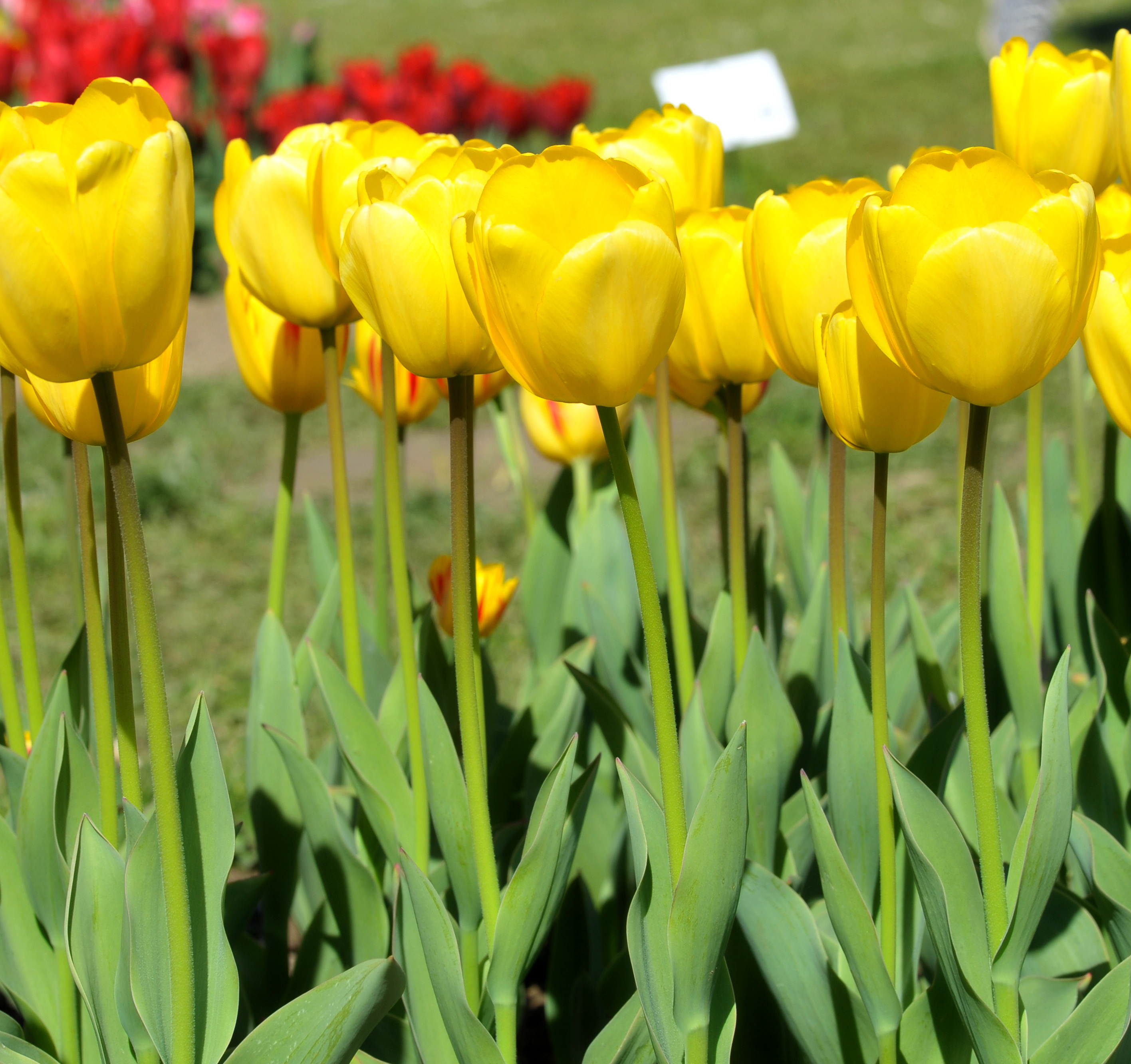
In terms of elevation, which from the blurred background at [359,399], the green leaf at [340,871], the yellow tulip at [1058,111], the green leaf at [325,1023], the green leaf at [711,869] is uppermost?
the yellow tulip at [1058,111]

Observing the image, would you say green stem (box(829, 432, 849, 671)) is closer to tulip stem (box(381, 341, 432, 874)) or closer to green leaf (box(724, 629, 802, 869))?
green leaf (box(724, 629, 802, 869))

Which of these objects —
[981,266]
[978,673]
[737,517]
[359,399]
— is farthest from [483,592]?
[359,399]

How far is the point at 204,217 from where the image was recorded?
579 cm

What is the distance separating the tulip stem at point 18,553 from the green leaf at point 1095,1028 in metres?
0.89

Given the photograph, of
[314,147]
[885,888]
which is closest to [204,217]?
[314,147]

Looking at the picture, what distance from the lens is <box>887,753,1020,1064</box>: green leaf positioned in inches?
33.2

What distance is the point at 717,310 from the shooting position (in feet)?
3.42

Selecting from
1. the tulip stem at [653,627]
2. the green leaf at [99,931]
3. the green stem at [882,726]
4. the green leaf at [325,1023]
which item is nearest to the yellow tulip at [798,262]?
the green stem at [882,726]

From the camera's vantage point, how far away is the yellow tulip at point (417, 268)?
0.79 metres

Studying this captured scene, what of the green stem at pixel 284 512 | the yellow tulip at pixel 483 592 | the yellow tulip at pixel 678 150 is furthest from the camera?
the yellow tulip at pixel 483 592

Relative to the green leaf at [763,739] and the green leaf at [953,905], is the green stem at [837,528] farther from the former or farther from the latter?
the green leaf at [953,905]

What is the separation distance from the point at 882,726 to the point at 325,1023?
1.56 ft

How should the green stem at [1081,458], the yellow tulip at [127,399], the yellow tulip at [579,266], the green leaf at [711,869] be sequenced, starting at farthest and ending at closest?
the green stem at [1081,458]
the yellow tulip at [127,399]
the green leaf at [711,869]
the yellow tulip at [579,266]

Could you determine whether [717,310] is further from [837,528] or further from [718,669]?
[718,669]
